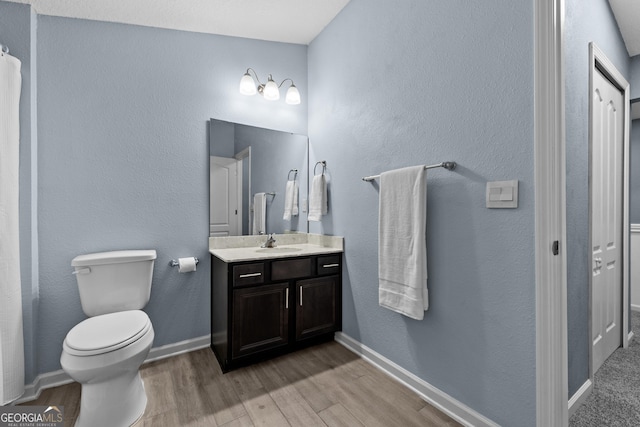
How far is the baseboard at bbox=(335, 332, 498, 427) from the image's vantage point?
1.48m

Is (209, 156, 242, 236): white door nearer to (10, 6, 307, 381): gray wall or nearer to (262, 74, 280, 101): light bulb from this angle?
(10, 6, 307, 381): gray wall

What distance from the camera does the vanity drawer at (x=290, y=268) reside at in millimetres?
2109

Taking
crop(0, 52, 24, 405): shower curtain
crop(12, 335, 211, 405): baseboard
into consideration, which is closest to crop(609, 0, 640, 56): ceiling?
crop(0, 52, 24, 405): shower curtain

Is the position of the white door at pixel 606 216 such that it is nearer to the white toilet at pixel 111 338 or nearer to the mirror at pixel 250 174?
the mirror at pixel 250 174

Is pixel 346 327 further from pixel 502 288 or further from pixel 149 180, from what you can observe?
pixel 149 180

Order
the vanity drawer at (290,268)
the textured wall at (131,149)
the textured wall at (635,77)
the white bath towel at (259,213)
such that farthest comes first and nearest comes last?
the white bath towel at (259,213) → the textured wall at (635,77) → the vanity drawer at (290,268) → the textured wall at (131,149)

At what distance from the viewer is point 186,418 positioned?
1.55 m

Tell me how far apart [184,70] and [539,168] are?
237cm

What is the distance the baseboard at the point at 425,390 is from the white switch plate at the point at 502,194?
1.03m

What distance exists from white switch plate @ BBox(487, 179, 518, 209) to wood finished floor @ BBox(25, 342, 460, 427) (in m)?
1.13

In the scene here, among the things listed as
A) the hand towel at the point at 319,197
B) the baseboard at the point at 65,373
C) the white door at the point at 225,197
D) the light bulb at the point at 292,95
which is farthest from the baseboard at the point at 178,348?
the light bulb at the point at 292,95

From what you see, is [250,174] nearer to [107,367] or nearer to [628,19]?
[107,367]

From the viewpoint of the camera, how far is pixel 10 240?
1542 mm

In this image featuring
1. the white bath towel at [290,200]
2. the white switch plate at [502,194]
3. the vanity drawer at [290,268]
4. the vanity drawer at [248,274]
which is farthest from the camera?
the white bath towel at [290,200]
